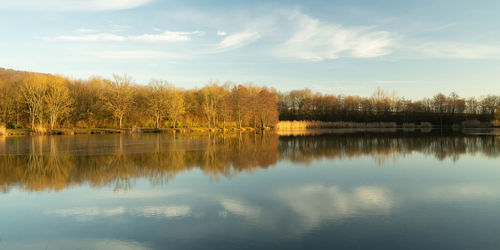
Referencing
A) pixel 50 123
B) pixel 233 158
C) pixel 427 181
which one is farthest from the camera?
pixel 50 123

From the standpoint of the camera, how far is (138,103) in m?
48.3

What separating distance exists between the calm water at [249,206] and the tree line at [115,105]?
3159 cm

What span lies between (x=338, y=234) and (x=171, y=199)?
4.23 meters

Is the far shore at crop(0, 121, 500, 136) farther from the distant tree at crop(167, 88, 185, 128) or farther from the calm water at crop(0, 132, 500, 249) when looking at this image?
the calm water at crop(0, 132, 500, 249)

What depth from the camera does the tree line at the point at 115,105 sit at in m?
39.9

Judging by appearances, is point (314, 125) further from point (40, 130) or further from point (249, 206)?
point (249, 206)

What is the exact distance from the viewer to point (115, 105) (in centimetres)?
4328

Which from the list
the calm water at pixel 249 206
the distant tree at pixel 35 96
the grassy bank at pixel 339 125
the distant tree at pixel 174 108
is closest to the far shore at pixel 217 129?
the grassy bank at pixel 339 125

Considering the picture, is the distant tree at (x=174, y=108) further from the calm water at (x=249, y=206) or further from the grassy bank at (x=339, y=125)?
the calm water at (x=249, y=206)

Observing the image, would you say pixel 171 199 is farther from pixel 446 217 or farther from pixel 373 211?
pixel 446 217

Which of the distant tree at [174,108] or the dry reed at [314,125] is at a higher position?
the distant tree at [174,108]

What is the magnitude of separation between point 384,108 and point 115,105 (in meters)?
70.3

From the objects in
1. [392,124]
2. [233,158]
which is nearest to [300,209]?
[233,158]

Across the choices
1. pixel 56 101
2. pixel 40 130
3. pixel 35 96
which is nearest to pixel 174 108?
pixel 56 101
